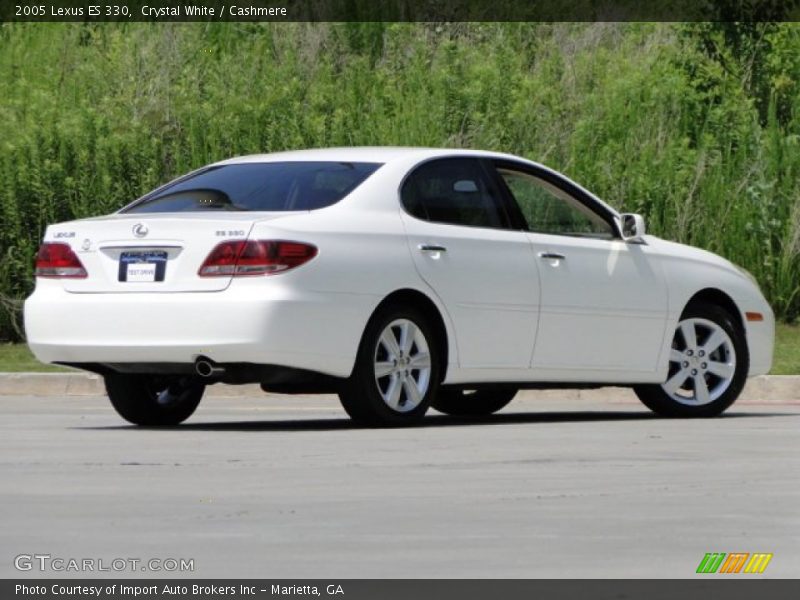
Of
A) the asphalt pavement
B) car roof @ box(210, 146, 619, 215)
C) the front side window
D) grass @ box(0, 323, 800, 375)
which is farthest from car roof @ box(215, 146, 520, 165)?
grass @ box(0, 323, 800, 375)

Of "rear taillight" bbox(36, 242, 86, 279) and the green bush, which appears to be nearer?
"rear taillight" bbox(36, 242, 86, 279)

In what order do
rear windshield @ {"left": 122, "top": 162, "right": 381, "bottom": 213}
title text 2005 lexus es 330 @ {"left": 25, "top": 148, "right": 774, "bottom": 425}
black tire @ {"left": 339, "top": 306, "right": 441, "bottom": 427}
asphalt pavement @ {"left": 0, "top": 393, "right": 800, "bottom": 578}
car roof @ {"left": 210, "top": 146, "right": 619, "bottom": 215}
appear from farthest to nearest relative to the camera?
car roof @ {"left": 210, "top": 146, "right": 619, "bottom": 215} → rear windshield @ {"left": 122, "top": 162, "right": 381, "bottom": 213} → black tire @ {"left": 339, "top": 306, "right": 441, "bottom": 427} → title text 2005 lexus es 330 @ {"left": 25, "top": 148, "right": 774, "bottom": 425} → asphalt pavement @ {"left": 0, "top": 393, "right": 800, "bottom": 578}

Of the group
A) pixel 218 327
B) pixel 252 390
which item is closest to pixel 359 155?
pixel 218 327

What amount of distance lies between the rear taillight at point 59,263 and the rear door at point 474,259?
1893 mm

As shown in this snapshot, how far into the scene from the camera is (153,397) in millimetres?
13188

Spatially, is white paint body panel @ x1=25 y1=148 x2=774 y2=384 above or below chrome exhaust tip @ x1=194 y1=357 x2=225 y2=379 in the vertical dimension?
above

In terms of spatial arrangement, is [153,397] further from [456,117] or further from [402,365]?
[456,117]

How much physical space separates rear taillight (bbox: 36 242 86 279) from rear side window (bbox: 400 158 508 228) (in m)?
1.93

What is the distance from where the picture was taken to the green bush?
2383 centimetres

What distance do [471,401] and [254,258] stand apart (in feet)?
10.4

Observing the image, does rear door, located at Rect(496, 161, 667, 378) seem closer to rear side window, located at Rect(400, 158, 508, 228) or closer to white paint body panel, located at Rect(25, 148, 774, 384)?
white paint body panel, located at Rect(25, 148, 774, 384)

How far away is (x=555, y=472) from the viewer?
9.77 metres

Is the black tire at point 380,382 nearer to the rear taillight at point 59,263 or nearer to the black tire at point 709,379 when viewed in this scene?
the rear taillight at point 59,263
